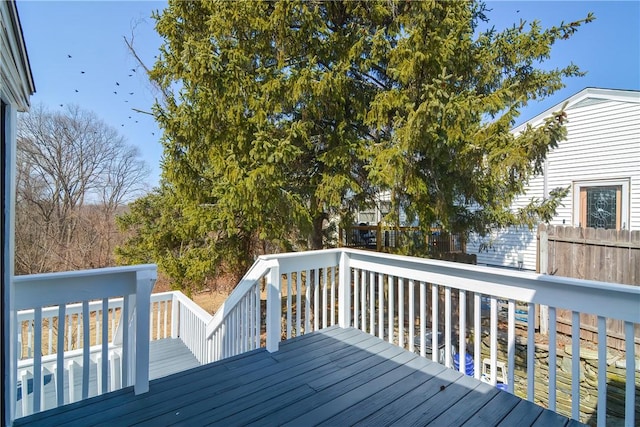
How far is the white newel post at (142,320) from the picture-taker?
2.14m

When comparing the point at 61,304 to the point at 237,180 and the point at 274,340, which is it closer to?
the point at 274,340

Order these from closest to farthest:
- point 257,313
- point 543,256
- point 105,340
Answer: point 105,340 < point 257,313 < point 543,256

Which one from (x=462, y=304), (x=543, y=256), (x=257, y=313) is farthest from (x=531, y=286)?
(x=543, y=256)

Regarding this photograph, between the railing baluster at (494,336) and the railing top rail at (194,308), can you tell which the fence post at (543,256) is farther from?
the railing top rail at (194,308)

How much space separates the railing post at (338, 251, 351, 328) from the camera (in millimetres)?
3588

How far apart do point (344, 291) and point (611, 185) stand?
673 centimetres

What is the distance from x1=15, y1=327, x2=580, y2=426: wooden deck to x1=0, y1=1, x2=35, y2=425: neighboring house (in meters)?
0.67

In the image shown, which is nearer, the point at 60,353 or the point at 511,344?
the point at 60,353

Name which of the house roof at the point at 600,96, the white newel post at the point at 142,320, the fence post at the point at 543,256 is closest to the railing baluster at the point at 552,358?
the white newel post at the point at 142,320

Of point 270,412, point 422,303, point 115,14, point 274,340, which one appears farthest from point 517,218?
point 115,14

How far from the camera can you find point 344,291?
11.8ft

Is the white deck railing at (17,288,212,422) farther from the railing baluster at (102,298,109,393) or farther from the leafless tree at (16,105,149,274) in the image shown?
the leafless tree at (16,105,149,274)

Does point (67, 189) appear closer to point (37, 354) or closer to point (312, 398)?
point (37, 354)

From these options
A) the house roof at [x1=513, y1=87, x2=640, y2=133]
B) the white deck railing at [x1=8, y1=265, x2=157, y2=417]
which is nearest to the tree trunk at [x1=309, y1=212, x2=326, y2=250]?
the white deck railing at [x1=8, y1=265, x2=157, y2=417]
